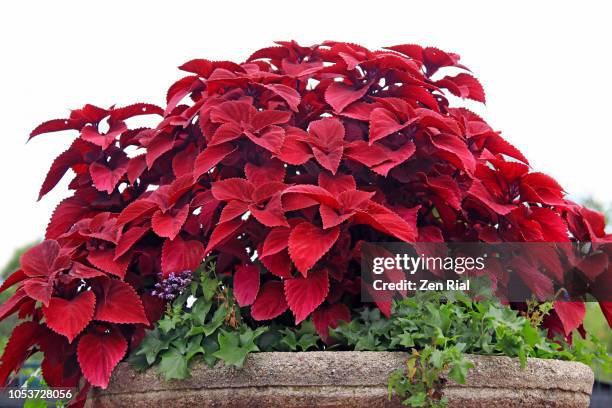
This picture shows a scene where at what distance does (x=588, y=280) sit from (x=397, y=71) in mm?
781

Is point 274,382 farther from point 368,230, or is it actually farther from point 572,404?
point 572,404

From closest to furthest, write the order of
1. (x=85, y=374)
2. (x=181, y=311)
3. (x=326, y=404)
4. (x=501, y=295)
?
(x=326, y=404)
(x=85, y=374)
(x=181, y=311)
(x=501, y=295)

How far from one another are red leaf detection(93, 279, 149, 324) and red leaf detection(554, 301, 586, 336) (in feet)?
3.48

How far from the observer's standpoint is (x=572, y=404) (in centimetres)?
183

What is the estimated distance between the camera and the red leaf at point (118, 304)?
182 centimetres

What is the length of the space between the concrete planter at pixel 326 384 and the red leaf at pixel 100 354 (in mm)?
44

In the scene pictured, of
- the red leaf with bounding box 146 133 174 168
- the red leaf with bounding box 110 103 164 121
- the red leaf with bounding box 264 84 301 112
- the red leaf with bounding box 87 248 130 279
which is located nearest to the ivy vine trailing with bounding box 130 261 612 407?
the red leaf with bounding box 87 248 130 279

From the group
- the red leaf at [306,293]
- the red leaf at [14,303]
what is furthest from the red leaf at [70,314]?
the red leaf at [306,293]

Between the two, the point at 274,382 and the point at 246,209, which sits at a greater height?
the point at 246,209

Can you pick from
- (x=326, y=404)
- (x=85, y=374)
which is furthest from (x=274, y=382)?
(x=85, y=374)

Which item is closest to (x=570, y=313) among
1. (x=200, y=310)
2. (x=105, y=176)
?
(x=200, y=310)

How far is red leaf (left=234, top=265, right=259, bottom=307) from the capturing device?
1.83 meters
